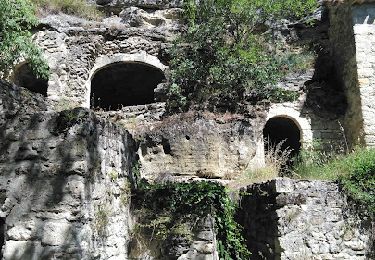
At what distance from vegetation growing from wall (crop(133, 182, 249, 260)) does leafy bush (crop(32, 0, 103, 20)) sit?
38.1 ft

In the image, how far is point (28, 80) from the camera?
1373 cm

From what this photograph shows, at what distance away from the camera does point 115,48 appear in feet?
42.0

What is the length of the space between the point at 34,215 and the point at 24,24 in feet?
32.8

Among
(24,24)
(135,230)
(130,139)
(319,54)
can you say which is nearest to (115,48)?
(24,24)

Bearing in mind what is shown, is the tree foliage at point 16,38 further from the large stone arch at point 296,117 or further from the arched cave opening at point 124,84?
the large stone arch at point 296,117

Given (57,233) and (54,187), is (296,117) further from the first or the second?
(57,233)

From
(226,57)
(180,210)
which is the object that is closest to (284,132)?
(226,57)

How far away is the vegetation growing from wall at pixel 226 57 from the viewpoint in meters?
11.1

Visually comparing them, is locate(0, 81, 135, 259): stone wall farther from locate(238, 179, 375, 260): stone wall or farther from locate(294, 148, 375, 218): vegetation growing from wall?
locate(294, 148, 375, 218): vegetation growing from wall

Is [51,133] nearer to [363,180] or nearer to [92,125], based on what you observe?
[92,125]

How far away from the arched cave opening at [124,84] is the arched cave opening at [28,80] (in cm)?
174

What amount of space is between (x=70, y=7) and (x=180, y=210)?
12.4 meters

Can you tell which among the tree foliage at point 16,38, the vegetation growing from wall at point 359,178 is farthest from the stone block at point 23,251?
the tree foliage at point 16,38

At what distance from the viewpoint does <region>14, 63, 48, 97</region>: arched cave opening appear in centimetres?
1284
